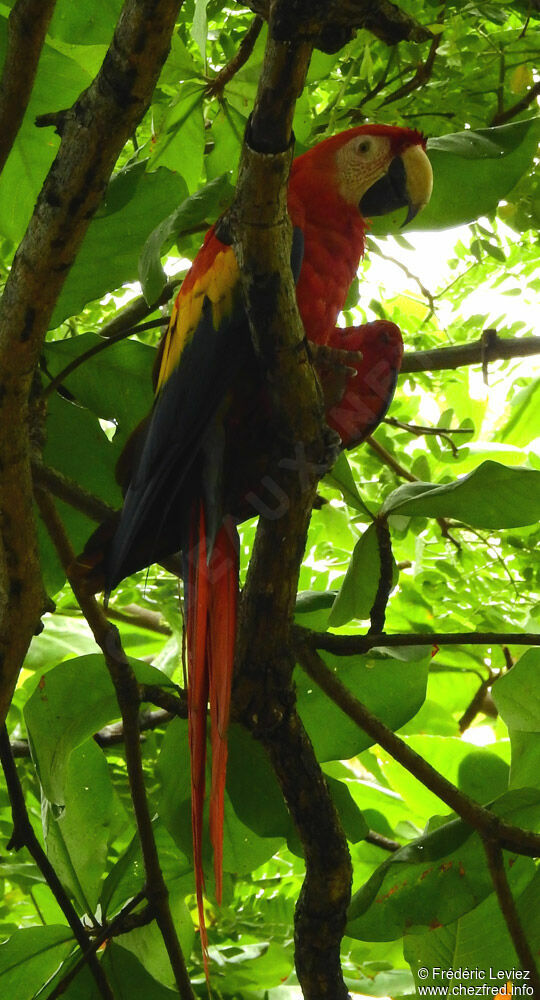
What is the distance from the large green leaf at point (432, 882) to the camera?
→ 57 centimetres

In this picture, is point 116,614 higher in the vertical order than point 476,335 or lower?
lower

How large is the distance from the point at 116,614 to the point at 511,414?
0.59m

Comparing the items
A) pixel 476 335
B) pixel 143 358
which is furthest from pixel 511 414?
pixel 143 358

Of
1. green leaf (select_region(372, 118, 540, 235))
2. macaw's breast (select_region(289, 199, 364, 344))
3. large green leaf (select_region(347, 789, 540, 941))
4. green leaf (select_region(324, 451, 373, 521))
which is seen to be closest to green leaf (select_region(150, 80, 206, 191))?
macaw's breast (select_region(289, 199, 364, 344))

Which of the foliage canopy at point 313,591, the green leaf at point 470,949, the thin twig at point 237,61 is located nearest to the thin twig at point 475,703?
the foliage canopy at point 313,591

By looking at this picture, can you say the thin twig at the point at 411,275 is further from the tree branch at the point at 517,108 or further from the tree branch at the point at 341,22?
the tree branch at the point at 341,22

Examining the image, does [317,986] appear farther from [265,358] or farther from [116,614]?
[116,614]

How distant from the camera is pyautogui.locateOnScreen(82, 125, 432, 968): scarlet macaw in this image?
607 mm

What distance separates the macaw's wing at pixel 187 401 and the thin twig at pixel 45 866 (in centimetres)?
19

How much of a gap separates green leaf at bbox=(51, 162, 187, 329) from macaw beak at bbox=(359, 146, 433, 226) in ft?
0.66

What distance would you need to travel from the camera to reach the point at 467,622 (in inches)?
36.9

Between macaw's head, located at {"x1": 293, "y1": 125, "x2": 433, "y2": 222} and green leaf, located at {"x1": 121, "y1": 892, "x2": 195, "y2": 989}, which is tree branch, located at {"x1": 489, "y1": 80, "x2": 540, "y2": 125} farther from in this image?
green leaf, located at {"x1": 121, "y1": 892, "x2": 195, "y2": 989}

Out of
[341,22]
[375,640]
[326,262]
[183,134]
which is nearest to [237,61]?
[183,134]

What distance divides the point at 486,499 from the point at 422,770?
0.20m
